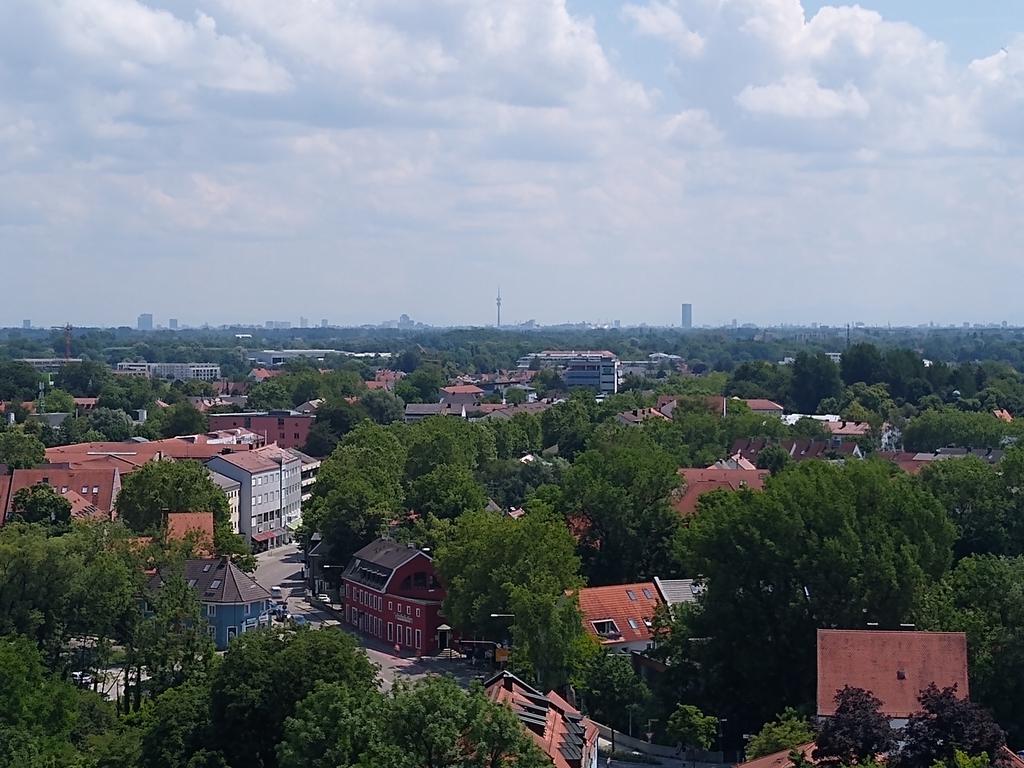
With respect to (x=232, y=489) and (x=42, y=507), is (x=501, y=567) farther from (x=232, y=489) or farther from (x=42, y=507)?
(x=232, y=489)

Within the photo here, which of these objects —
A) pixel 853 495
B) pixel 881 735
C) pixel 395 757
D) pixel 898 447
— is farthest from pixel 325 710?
pixel 898 447

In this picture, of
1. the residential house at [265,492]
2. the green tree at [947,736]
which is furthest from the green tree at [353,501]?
the green tree at [947,736]

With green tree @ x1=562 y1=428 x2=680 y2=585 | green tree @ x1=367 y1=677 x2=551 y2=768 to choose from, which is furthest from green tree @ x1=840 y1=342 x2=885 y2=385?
green tree @ x1=367 y1=677 x2=551 y2=768

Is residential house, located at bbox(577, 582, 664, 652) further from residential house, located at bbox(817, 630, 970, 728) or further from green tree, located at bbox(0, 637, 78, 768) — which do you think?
green tree, located at bbox(0, 637, 78, 768)

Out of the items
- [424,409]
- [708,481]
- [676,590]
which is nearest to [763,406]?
[424,409]

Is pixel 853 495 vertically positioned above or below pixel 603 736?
above

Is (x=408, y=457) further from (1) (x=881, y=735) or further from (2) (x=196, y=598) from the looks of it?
(1) (x=881, y=735)

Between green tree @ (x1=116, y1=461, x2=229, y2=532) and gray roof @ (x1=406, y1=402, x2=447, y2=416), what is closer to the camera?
green tree @ (x1=116, y1=461, x2=229, y2=532)
